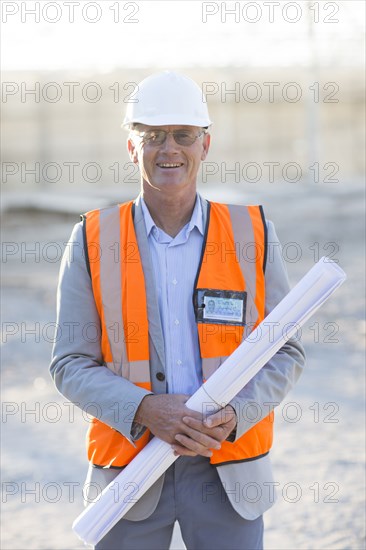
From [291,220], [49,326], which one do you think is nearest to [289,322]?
[49,326]

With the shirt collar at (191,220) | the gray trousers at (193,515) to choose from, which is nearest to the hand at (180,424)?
the gray trousers at (193,515)

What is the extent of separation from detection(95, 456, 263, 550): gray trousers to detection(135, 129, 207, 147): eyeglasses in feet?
2.78

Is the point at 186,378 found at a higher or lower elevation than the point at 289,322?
lower

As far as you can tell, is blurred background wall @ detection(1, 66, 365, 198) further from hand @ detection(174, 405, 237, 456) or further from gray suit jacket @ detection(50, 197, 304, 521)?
hand @ detection(174, 405, 237, 456)

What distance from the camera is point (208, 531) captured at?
2.50 m

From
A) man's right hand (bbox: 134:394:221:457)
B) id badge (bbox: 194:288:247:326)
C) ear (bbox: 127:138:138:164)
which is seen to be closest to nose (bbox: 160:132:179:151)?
ear (bbox: 127:138:138:164)

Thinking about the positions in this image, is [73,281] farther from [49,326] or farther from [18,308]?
[18,308]

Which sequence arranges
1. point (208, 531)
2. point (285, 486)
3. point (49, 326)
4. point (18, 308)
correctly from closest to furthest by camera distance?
point (208, 531) → point (285, 486) → point (49, 326) → point (18, 308)

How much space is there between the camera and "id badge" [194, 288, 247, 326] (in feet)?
8.13

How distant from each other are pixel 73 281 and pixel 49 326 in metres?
6.99

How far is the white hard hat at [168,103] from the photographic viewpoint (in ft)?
8.02

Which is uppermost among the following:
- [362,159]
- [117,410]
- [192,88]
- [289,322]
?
[362,159]

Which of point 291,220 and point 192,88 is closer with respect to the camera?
point 192,88

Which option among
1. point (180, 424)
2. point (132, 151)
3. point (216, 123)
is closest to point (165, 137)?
point (132, 151)
